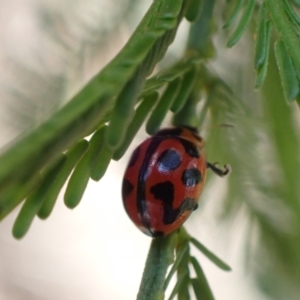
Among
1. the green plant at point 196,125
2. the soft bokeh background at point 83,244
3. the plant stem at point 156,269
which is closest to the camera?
the green plant at point 196,125

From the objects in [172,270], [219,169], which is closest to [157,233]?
[172,270]

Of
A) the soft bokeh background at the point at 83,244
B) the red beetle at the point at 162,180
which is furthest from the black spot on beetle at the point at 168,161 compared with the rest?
the soft bokeh background at the point at 83,244

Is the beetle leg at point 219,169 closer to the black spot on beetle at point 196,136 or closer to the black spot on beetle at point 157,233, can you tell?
the black spot on beetle at point 196,136

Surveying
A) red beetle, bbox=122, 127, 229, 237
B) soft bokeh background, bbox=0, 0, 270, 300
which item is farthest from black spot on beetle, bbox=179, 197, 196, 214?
soft bokeh background, bbox=0, 0, 270, 300

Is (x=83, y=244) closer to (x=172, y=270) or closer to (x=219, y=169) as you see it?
(x=219, y=169)

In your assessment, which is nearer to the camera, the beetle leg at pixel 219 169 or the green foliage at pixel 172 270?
the green foliage at pixel 172 270

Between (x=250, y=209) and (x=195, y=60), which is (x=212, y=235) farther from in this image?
(x=195, y=60)

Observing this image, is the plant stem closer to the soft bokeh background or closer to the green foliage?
the green foliage

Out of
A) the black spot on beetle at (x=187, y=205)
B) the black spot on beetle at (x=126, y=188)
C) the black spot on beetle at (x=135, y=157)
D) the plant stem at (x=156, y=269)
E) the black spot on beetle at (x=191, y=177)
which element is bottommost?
the plant stem at (x=156, y=269)
